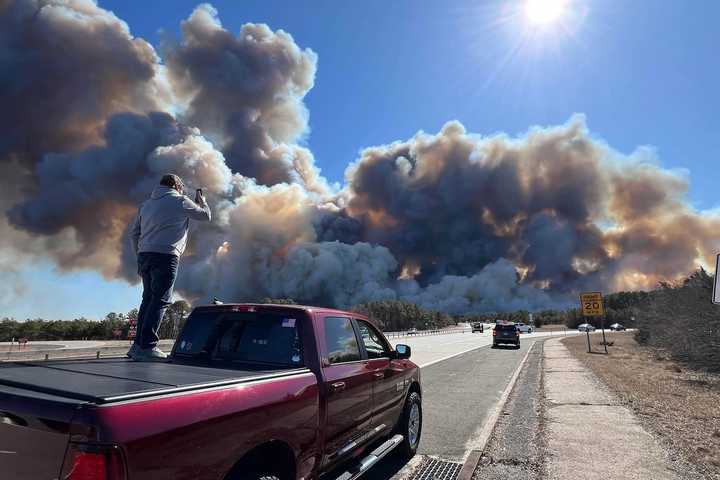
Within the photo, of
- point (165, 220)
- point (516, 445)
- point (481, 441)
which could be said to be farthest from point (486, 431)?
point (165, 220)

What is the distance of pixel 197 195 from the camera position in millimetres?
4770

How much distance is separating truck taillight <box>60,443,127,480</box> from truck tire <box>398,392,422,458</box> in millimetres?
3914

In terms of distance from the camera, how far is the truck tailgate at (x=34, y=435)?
74.8 inches

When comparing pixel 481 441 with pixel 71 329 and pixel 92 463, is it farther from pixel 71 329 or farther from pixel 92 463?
pixel 71 329

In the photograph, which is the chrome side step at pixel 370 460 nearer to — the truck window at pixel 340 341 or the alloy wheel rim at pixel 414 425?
the alloy wheel rim at pixel 414 425

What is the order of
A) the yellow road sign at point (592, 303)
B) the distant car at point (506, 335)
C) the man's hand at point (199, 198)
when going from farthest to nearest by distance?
1. the distant car at point (506, 335)
2. the yellow road sign at point (592, 303)
3. the man's hand at point (199, 198)

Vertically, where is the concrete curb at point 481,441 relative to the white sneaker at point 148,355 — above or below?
below

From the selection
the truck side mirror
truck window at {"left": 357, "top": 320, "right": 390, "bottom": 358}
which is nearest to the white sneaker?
truck window at {"left": 357, "top": 320, "right": 390, "bottom": 358}

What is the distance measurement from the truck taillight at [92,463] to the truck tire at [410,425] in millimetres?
3914

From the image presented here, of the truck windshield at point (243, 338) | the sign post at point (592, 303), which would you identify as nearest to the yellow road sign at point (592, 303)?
the sign post at point (592, 303)

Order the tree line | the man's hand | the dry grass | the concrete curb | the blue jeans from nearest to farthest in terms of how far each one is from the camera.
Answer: the blue jeans, the man's hand, the concrete curb, the dry grass, the tree line

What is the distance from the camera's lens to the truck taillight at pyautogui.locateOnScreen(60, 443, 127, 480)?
1.85m

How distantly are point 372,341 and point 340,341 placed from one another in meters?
0.96

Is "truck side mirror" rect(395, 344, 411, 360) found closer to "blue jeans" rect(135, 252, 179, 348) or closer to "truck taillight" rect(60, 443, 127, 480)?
"blue jeans" rect(135, 252, 179, 348)
